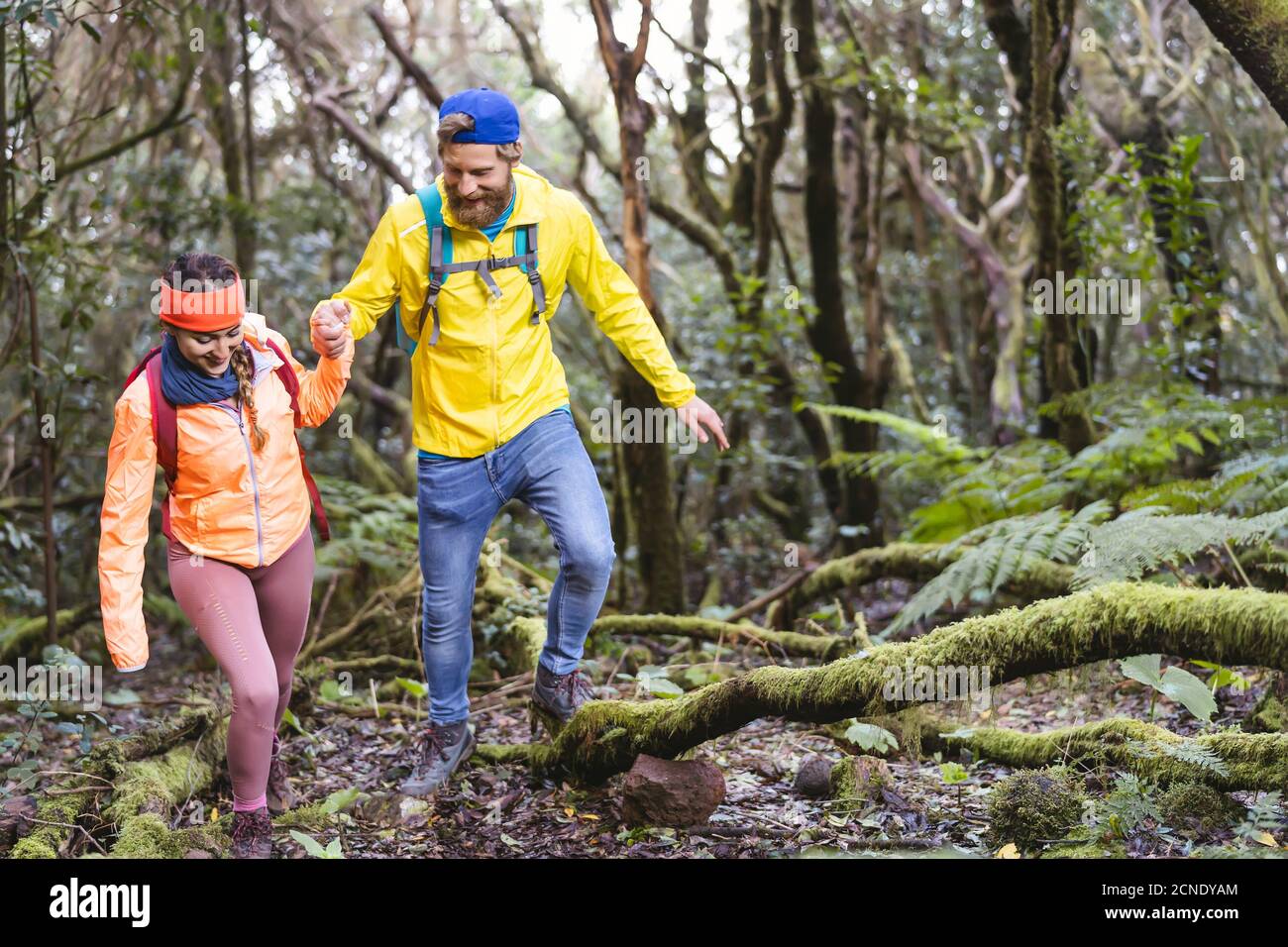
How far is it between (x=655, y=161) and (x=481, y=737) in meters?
10.5

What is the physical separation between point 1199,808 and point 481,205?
2.88m

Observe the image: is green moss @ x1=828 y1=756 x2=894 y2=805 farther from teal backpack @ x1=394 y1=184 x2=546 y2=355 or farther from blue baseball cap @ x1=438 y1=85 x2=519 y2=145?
blue baseball cap @ x1=438 y1=85 x2=519 y2=145

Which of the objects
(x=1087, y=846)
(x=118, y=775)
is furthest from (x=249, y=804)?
(x=1087, y=846)

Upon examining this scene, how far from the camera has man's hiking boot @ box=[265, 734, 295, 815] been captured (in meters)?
4.05

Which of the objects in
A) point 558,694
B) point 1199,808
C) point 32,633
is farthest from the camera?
point 32,633

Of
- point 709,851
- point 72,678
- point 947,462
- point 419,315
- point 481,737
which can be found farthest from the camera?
point 947,462

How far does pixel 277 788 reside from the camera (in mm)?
4086

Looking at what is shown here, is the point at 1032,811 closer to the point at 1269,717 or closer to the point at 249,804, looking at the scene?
the point at 1269,717

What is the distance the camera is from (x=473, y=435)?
3.91 m

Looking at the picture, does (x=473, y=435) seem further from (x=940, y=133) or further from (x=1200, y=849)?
(x=940, y=133)

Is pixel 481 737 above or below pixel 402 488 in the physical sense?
below

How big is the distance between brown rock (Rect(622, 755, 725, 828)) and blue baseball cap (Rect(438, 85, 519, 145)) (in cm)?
215

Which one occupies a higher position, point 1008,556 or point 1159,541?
point 1159,541
